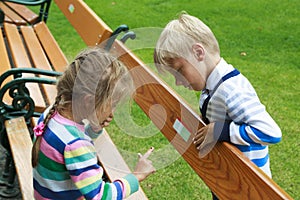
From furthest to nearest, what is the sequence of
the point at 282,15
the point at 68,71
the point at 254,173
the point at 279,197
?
the point at 282,15
the point at 68,71
the point at 254,173
the point at 279,197

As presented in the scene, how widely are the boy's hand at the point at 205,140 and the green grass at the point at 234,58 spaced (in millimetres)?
137

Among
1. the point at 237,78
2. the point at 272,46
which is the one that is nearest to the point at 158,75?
the point at 237,78

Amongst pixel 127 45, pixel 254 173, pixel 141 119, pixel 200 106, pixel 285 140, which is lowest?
pixel 285 140

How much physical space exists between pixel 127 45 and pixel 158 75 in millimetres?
758

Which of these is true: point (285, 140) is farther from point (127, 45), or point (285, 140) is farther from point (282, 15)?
point (282, 15)

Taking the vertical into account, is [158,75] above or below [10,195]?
above

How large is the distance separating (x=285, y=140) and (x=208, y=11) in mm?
4244

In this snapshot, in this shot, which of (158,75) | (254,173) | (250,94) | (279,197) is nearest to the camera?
(279,197)

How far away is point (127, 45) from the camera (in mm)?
3324

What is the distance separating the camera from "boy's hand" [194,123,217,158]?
206cm

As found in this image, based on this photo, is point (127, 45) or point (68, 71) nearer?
point (68, 71)

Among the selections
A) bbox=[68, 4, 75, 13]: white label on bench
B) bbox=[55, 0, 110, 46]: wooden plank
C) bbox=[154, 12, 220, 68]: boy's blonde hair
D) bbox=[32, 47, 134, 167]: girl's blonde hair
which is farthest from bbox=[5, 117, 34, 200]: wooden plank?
bbox=[68, 4, 75, 13]: white label on bench

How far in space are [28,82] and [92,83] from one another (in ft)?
5.13

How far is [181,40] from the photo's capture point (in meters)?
2.21
